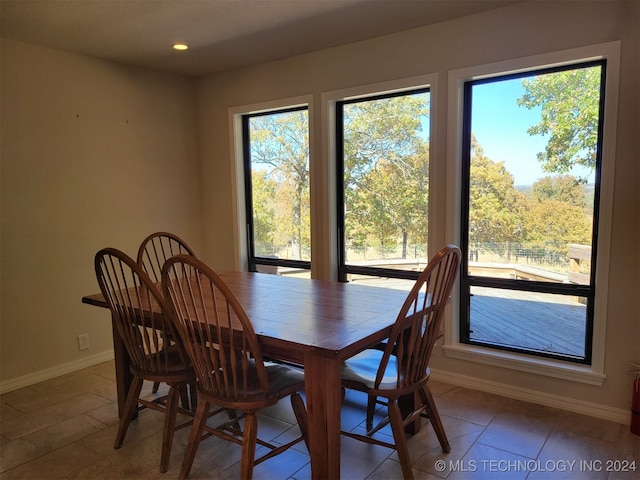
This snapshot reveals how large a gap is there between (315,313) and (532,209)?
157 cm

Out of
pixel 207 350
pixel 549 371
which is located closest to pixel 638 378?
pixel 549 371

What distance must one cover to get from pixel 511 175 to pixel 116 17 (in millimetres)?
2590

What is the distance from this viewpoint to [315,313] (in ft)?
6.75

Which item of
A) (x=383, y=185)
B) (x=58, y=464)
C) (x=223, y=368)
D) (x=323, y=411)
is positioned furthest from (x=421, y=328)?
(x=58, y=464)

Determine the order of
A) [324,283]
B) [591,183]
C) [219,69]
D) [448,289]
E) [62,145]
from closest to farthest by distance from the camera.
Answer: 1. [448,289]
2. [591,183]
3. [324,283]
4. [62,145]
5. [219,69]

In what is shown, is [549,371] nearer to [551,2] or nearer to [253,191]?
[551,2]

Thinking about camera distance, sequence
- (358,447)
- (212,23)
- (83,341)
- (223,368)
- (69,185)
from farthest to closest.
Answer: (83,341) < (69,185) < (212,23) < (358,447) < (223,368)

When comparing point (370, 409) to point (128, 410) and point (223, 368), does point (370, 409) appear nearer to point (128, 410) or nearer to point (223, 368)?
point (223, 368)

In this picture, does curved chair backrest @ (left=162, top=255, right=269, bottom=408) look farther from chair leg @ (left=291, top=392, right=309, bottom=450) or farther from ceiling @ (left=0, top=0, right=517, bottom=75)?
ceiling @ (left=0, top=0, right=517, bottom=75)

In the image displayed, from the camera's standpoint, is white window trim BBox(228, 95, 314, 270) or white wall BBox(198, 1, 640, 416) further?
white window trim BBox(228, 95, 314, 270)

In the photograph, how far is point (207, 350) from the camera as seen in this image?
74.1 inches

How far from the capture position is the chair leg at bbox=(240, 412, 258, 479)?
5.91ft

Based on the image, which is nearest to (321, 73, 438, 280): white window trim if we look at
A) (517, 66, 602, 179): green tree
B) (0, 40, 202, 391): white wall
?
(517, 66, 602, 179): green tree

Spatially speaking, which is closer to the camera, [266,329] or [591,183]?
[266,329]
